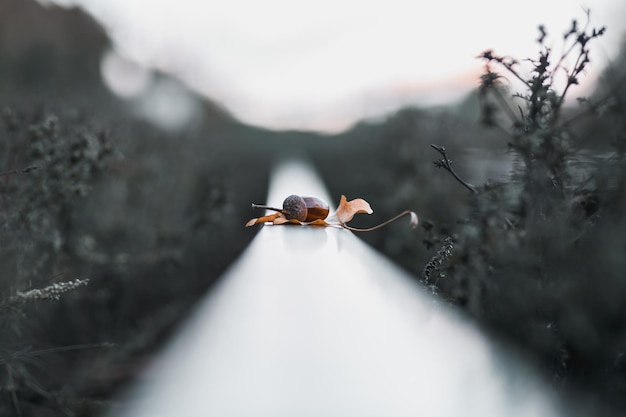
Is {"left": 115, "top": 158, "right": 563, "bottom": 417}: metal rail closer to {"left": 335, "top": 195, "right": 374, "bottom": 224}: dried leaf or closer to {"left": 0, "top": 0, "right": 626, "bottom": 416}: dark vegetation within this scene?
{"left": 0, "top": 0, "right": 626, "bottom": 416}: dark vegetation

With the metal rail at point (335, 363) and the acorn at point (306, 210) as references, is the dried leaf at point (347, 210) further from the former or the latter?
the metal rail at point (335, 363)

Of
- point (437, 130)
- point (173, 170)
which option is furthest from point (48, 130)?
point (173, 170)

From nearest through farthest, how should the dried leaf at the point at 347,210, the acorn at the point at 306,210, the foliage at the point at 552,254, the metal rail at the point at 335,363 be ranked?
the metal rail at the point at 335,363 → the foliage at the point at 552,254 → the acorn at the point at 306,210 → the dried leaf at the point at 347,210

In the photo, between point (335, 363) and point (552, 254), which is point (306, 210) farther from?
point (335, 363)

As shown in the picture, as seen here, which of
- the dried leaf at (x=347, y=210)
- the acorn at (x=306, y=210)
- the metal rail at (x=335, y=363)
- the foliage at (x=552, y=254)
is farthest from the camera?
the dried leaf at (x=347, y=210)

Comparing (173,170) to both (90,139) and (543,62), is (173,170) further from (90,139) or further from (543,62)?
(543,62)

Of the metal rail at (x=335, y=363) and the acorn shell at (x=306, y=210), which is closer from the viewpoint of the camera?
the metal rail at (x=335, y=363)

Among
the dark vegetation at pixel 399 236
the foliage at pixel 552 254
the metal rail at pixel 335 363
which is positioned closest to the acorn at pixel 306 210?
the dark vegetation at pixel 399 236
